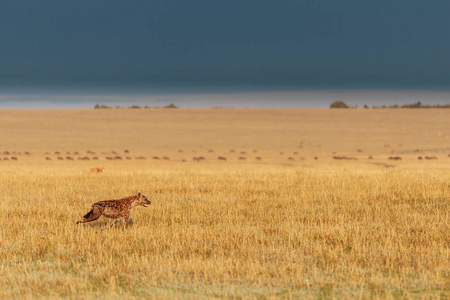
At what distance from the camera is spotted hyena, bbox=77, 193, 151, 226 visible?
1130 cm

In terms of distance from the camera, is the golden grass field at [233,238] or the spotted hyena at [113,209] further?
the spotted hyena at [113,209]

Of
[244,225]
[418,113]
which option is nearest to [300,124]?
[418,113]

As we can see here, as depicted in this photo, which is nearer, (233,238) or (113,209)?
(233,238)

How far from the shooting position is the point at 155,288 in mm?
7586

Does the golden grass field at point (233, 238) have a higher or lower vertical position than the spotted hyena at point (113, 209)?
lower

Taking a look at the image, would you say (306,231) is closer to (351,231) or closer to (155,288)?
(351,231)

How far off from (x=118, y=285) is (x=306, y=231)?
4.80m

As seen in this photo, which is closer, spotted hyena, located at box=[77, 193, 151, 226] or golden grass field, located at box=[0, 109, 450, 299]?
golden grass field, located at box=[0, 109, 450, 299]

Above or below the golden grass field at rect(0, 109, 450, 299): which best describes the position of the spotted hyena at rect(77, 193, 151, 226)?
above

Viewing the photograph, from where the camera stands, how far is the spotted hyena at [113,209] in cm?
1130

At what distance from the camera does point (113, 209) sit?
37.9ft

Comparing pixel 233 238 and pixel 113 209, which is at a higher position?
pixel 113 209

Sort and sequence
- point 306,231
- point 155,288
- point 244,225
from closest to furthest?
1. point 155,288
2. point 306,231
3. point 244,225

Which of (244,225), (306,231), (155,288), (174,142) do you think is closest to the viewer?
(155,288)
